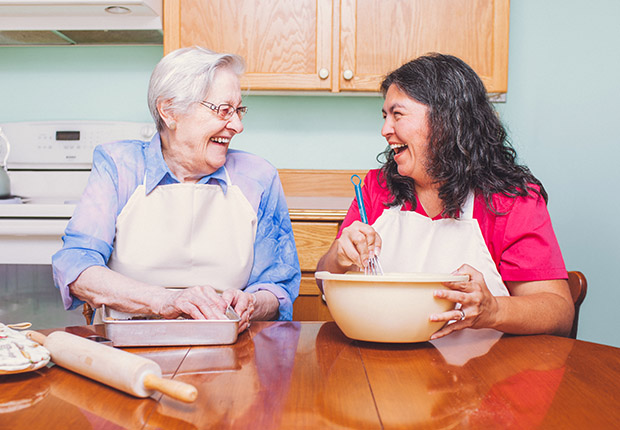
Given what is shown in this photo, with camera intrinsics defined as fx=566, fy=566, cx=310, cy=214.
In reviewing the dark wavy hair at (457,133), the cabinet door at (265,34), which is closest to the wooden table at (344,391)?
the dark wavy hair at (457,133)

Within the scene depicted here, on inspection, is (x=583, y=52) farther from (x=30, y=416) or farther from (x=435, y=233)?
(x=30, y=416)

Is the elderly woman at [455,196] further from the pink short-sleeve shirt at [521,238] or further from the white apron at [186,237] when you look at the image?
the white apron at [186,237]

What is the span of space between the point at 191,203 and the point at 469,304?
750 millimetres

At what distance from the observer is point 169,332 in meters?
0.86

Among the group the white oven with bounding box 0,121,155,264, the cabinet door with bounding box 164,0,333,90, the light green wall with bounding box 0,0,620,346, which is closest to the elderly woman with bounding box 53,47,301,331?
the cabinet door with bounding box 164,0,333,90

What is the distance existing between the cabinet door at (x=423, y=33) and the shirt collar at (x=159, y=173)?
96 cm

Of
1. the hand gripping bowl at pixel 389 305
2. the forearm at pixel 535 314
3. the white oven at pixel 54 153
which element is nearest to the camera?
the hand gripping bowl at pixel 389 305

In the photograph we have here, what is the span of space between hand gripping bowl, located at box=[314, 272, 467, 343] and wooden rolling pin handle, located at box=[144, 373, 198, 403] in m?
0.30

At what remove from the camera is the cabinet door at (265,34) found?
7.14ft

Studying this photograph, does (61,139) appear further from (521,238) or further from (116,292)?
(521,238)

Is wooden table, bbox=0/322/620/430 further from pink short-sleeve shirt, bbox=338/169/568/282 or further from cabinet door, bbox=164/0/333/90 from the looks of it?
cabinet door, bbox=164/0/333/90

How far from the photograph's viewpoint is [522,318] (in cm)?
96

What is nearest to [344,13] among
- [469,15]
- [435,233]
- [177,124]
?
[469,15]

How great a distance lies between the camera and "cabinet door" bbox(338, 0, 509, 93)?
2.17 m
